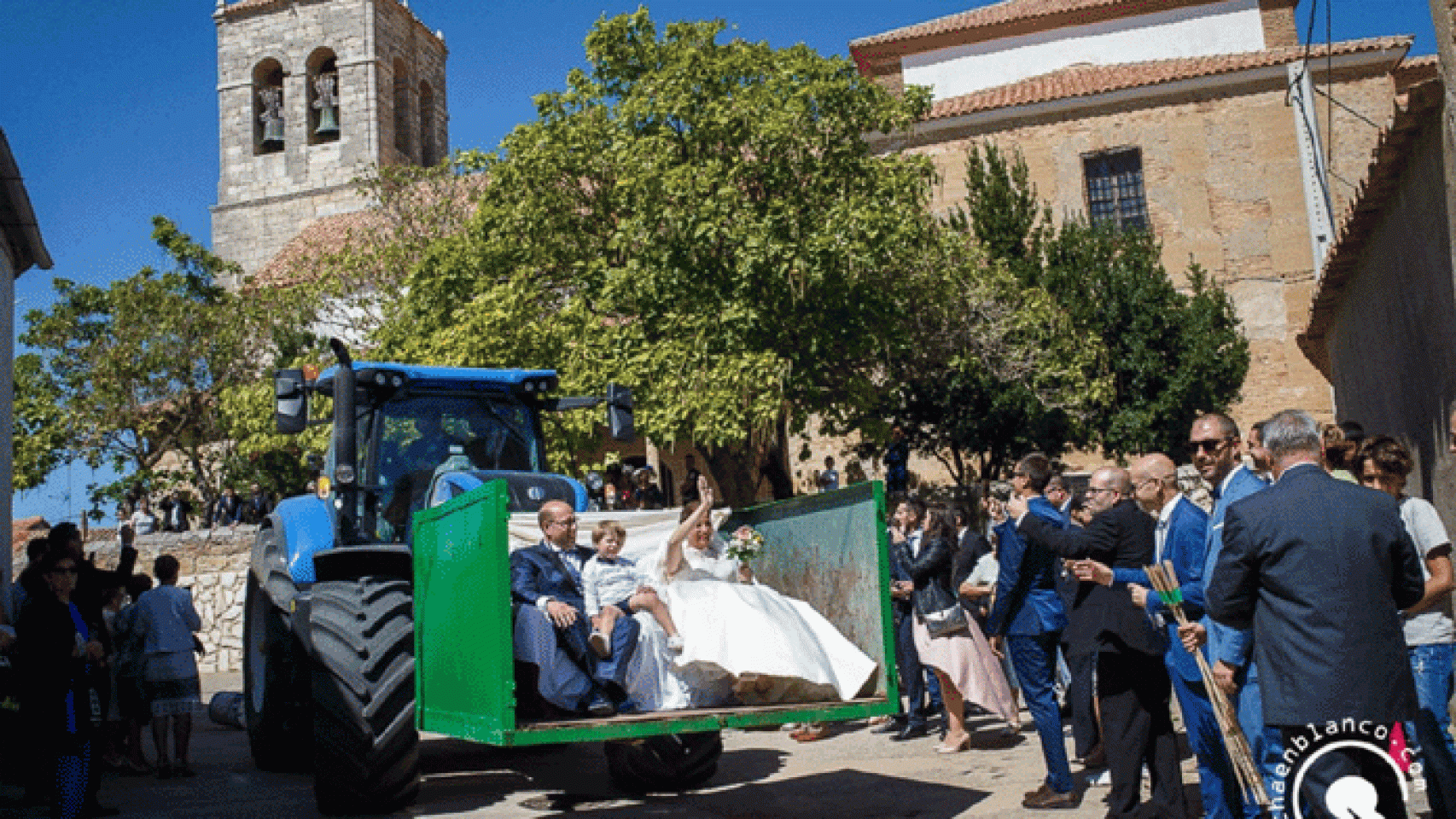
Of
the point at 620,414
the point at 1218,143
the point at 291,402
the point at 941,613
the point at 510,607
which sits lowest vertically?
the point at 941,613

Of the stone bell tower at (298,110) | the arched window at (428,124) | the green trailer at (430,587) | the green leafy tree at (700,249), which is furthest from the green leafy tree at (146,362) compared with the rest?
the arched window at (428,124)

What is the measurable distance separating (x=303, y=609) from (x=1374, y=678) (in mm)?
5569

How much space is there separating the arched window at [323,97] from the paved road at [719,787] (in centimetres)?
3973

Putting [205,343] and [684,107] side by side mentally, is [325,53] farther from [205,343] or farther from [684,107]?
[684,107]

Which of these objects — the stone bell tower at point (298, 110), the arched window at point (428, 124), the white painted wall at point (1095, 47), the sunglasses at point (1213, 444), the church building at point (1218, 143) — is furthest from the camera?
the arched window at point (428, 124)

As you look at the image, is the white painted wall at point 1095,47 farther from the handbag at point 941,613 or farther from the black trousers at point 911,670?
the handbag at point 941,613

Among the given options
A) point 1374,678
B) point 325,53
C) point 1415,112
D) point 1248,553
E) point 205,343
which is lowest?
point 1374,678

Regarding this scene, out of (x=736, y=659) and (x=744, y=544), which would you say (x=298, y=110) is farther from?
(x=736, y=659)

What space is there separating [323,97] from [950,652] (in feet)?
143

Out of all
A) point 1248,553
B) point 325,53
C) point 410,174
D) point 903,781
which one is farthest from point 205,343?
point 1248,553

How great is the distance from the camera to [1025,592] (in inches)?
305

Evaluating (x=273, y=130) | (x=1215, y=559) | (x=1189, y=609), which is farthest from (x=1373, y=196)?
(x=273, y=130)

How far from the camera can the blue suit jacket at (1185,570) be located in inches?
231

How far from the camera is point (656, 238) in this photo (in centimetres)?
1889
